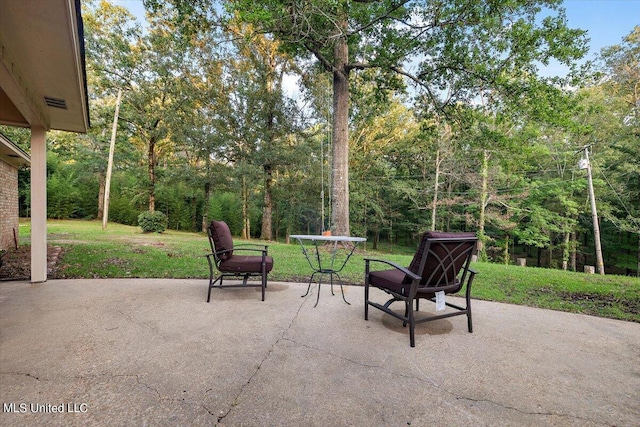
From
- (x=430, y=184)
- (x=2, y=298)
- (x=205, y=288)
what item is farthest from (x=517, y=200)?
(x=2, y=298)

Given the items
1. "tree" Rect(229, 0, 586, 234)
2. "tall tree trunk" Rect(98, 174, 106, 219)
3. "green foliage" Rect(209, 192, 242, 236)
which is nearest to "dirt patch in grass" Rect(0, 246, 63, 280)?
"tree" Rect(229, 0, 586, 234)

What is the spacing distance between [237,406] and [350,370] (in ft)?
2.28

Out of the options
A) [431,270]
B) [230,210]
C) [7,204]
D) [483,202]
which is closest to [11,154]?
[7,204]

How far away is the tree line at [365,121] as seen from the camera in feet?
19.5

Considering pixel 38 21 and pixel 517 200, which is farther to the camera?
pixel 517 200

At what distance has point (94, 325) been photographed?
2365mm

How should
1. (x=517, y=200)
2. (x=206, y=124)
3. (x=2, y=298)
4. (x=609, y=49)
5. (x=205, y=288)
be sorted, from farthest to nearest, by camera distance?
(x=517, y=200) < (x=206, y=124) < (x=609, y=49) < (x=205, y=288) < (x=2, y=298)

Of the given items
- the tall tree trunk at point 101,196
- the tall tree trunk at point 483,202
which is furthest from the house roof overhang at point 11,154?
the tall tree trunk at point 483,202

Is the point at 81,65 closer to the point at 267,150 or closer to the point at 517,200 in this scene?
the point at 267,150

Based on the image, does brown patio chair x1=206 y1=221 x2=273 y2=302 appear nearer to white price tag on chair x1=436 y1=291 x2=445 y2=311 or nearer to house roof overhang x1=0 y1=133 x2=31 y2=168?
white price tag on chair x1=436 y1=291 x2=445 y2=311

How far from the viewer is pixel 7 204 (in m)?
6.26

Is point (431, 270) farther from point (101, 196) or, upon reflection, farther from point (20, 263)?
point (101, 196)

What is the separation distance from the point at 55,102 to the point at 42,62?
1083 millimetres

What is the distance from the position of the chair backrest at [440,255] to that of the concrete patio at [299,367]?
1.64 ft
